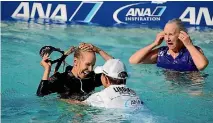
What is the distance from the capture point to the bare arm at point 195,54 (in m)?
5.21

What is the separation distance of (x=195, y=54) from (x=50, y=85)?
1.51 meters

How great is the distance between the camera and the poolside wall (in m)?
6.69

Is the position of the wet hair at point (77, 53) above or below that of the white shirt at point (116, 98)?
above

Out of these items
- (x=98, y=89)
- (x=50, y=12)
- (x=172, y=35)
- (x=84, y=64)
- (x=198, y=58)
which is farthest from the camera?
(x=50, y=12)

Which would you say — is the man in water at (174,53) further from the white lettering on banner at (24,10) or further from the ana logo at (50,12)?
the white lettering on banner at (24,10)

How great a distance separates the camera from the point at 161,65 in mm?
5555

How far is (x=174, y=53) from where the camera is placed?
5.50 m

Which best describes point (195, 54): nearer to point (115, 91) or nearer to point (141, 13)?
point (115, 91)

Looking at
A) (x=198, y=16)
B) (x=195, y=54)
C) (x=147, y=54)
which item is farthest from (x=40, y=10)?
(x=195, y=54)

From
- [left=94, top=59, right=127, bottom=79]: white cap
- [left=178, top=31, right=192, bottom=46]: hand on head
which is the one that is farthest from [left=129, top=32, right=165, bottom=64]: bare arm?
[left=94, top=59, right=127, bottom=79]: white cap

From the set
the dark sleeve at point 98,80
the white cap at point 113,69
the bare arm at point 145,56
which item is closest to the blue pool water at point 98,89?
the bare arm at point 145,56

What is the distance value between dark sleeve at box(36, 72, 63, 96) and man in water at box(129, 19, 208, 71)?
1289 millimetres

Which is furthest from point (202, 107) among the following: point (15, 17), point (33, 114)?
point (15, 17)

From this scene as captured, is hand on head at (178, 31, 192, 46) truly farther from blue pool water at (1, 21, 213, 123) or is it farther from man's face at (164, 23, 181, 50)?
blue pool water at (1, 21, 213, 123)
